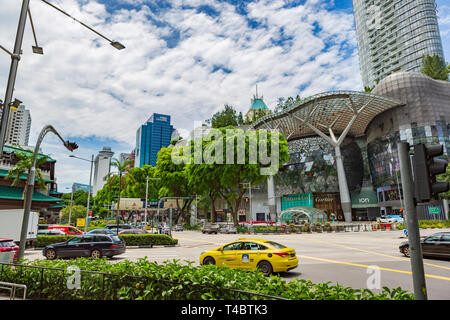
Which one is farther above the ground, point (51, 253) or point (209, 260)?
point (209, 260)

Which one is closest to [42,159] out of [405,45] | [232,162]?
[232,162]

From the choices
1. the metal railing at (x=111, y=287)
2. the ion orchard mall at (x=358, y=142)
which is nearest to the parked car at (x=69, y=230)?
the metal railing at (x=111, y=287)

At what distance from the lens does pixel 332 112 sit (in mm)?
65125

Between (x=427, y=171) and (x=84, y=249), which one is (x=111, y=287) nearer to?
(x=427, y=171)

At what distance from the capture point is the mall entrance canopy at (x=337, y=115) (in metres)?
58.9

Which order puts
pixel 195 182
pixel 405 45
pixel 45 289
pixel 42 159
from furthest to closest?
pixel 405 45
pixel 195 182
pixel 42 159
pixel 45 289

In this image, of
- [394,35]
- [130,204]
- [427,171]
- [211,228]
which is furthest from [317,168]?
[394,35]

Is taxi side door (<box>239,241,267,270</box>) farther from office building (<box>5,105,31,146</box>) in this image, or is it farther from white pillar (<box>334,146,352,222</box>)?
white pillar (<box>334,146,352,222</box>)

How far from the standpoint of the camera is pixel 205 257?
12.9 m

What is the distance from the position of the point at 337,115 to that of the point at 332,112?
2.18 metres

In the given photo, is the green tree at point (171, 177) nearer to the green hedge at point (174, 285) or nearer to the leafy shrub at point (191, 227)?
the leafy shrub at point (191, 227)
